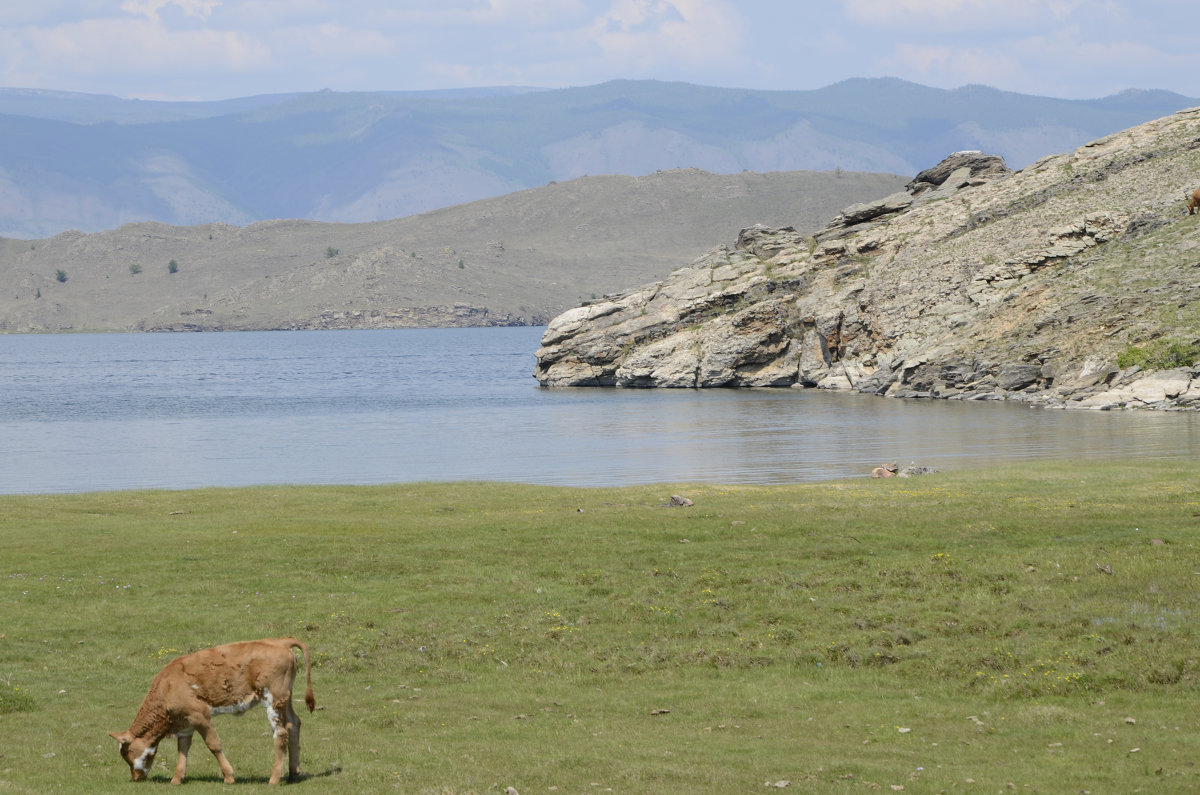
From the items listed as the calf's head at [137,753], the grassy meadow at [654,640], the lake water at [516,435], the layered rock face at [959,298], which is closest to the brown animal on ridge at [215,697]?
the calf's head at [137,753]

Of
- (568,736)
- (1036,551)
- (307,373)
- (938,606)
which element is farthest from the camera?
(307,373)

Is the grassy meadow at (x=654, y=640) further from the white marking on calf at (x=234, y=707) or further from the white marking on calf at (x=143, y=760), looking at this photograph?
the white marking on calf at (x=234, y=707)

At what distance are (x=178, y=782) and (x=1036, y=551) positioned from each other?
67.8 feet

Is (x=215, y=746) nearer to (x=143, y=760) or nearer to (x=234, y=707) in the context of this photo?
(x=234, y=707)

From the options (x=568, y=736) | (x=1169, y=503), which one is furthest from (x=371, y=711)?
(x=1169, y=503)

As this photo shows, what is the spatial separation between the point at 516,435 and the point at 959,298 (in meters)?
48.3

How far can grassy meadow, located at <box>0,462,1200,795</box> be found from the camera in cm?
1563

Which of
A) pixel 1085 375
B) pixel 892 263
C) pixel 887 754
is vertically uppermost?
pixel 892 263

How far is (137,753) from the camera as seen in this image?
14656 mm

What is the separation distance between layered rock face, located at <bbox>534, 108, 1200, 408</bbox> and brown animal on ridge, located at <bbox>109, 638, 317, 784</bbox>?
74897mm

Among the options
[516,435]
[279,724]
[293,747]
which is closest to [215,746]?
[279,724]

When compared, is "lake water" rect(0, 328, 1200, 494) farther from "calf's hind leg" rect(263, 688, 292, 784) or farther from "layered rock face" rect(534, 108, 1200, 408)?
"calf's hind leg" rect(263, 688, 292, 784)

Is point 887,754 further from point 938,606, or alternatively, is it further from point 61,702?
point 61,702

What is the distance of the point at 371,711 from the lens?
61.6 ft
